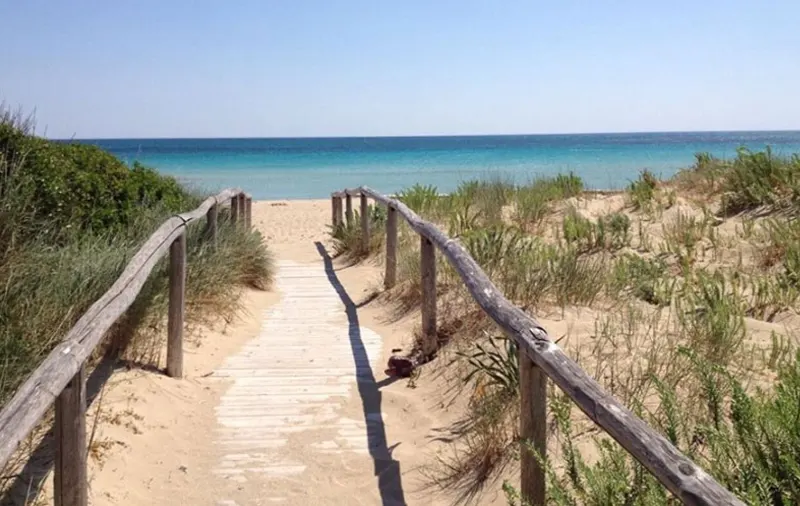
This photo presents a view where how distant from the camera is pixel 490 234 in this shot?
7.89 m

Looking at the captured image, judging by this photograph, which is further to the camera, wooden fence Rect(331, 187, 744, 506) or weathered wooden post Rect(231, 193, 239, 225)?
weathered wooden post Rect(231, 193, 239, 225)

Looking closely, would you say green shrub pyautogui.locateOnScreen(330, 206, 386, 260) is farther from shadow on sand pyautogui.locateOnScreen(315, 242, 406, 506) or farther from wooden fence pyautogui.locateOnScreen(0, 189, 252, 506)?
wooden fence pyautogui.locateOnScreen(0, 189, 252, 506)

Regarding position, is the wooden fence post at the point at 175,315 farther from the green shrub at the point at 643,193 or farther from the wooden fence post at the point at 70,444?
the green shrub at the point at 643,193

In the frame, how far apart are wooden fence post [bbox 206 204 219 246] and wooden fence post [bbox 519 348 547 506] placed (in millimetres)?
5407

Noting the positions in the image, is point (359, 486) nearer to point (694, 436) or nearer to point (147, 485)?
point (147, 485)

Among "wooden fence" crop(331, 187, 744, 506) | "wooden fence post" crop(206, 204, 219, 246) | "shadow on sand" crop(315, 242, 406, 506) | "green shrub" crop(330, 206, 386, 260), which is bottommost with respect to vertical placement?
"shadow on sand" crop(315, 242, 406, 506)

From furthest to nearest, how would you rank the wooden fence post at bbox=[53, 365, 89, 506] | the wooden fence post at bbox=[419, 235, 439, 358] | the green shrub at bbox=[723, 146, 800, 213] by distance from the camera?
the green shrub at bbox=[723, 146, 800, 213] < the wooden fence post at bbox=[419, 235, 439, 358] < the wooden fence post at bbox=[53, 365, 89, 506]

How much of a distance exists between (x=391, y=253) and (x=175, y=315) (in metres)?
3.66

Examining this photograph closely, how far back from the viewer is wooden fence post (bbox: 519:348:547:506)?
3.48m

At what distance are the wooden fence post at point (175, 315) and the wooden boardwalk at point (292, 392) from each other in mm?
437

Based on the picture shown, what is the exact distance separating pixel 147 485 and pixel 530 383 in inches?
86.6

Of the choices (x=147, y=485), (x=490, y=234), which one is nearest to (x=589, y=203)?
(x=490, y=234)

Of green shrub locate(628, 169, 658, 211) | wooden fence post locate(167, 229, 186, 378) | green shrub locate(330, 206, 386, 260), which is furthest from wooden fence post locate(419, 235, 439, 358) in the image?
green shrub locate(628, 169, 658, 211)

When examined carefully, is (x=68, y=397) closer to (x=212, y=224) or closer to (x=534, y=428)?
(x=534, y=428)
